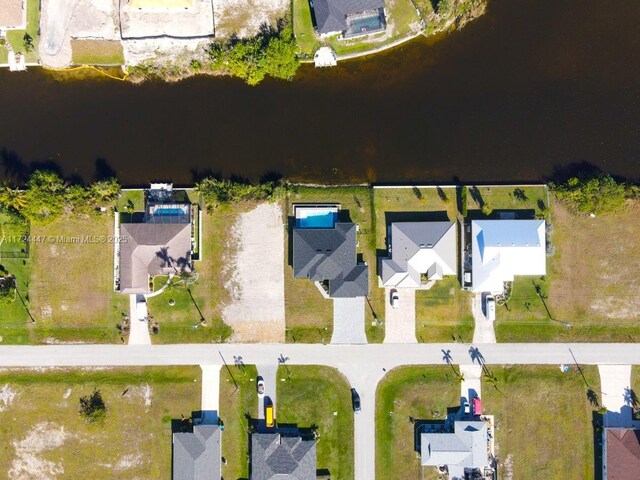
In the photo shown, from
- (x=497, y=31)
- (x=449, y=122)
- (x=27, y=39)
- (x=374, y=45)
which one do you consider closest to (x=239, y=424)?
(x=449, y=122)

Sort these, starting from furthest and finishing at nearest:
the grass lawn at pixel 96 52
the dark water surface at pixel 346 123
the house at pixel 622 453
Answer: the dark water surface at pixel 346 123
the grass lawn at pixel 96 52
the house at pixel 622 453

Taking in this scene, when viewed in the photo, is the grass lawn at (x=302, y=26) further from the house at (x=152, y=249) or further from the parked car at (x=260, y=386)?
the parked car at (x=260, y=386)

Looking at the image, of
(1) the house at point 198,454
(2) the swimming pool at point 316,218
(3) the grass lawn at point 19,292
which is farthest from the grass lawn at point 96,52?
(1) the house at point 198,454

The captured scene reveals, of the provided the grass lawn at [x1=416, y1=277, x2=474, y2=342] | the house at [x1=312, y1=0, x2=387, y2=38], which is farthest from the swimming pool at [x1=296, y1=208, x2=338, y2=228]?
A: the house at [x1=312, y1=0, x2=387, y2=38]

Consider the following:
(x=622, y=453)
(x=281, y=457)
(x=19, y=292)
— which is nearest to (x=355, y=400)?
(x=281, y=457)

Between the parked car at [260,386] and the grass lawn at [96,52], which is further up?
the grass lawn at [96,52]

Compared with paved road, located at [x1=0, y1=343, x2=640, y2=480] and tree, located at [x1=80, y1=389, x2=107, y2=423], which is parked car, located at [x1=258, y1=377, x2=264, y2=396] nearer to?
paved road, located at [x1=0, y1=343, x2=640, y2=480]
